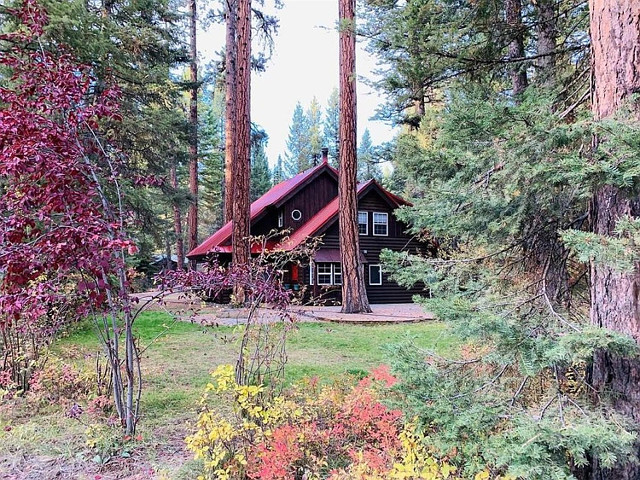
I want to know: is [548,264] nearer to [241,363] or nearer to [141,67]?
[241,363]

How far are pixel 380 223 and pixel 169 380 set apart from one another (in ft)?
47.0

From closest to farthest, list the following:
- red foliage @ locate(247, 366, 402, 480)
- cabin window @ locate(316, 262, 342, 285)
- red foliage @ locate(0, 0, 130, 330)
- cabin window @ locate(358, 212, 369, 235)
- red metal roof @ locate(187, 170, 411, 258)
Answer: red foliage @ locate(247, 366, 402, 480), red foliage @ locate(0, 0, 130, 330), red metal roof @ locate(187, 170, 411, 258), cabin window @ locate(316, 262, 342, 285), cabin window @ locate(358, 212, 369, 235)

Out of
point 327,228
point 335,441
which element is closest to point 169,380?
point 335,441

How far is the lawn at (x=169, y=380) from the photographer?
316cm

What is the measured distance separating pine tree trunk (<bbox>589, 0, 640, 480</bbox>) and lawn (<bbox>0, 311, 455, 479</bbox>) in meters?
0.93

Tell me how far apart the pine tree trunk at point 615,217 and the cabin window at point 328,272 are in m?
15.5

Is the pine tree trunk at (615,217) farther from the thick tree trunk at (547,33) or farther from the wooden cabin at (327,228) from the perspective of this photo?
the wooden cabin at (327,228)

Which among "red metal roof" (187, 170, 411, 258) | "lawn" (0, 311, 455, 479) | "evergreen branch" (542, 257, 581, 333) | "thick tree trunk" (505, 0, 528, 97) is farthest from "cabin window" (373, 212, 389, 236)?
"evergreen branch" (542, 257, 581, 333)

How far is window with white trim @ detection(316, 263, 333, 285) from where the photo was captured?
58.6 feet

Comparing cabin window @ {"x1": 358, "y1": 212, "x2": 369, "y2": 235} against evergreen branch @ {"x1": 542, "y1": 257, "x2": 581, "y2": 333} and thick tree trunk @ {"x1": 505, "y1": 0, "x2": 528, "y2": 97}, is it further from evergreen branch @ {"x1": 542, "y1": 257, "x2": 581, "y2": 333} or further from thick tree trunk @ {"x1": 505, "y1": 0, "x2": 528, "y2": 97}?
evergreen branch @ {"x1": 542, "y1": 257, "x2": 581, "y2": 333}

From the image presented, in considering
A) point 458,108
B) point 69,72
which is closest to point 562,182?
point 458,108

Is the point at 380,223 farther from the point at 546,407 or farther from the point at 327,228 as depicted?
the point at 546,407

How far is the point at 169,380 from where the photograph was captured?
5.53 meters

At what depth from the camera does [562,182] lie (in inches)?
95.5
